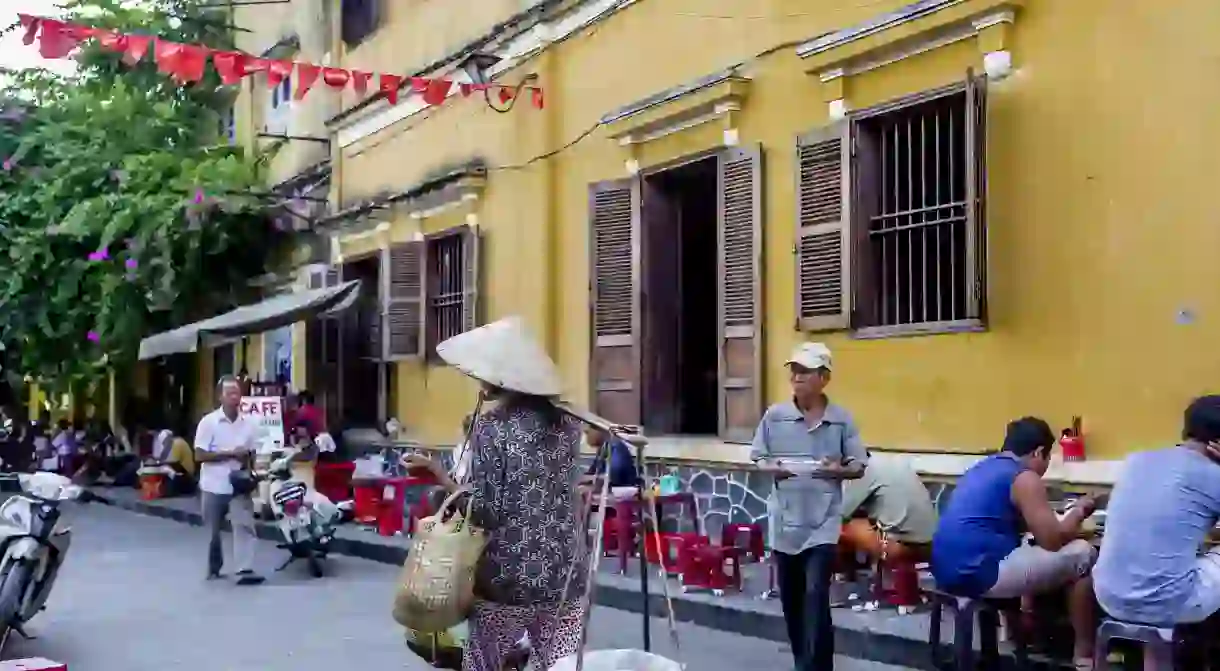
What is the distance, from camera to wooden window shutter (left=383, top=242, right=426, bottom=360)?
16.1m

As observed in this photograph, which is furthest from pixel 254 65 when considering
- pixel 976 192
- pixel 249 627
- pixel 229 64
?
pixel 976 192

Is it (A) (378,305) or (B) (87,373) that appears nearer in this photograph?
(A) (378,305)

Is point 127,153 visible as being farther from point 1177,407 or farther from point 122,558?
point 1177,407

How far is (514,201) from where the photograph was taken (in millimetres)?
13961

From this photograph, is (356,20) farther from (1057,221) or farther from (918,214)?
(1057,221)

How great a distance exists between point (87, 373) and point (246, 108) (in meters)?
5.52

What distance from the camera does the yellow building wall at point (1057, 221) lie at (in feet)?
24.1

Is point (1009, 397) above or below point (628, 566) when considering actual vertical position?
above

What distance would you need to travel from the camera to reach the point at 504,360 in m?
4.72

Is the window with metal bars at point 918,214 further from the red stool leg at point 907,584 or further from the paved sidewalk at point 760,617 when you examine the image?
the paved sidewalk at point 760,617

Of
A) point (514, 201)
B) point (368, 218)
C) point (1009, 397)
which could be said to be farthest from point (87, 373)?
point (1009, 397)

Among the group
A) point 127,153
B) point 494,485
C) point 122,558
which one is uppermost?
point 127,153

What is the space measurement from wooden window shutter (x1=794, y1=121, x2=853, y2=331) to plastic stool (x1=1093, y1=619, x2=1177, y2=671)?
387 centimetres

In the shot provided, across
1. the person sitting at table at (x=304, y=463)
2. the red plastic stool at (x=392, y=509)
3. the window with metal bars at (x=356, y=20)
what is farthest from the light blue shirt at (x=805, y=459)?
the window with metal bars at (x=356, y=20)
